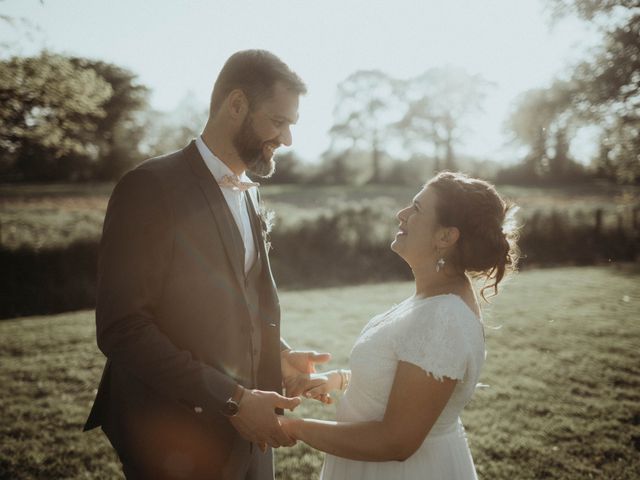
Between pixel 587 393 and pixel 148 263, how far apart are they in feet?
21.9

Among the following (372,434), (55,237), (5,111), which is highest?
(5,111)

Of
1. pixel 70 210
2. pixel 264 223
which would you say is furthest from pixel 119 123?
pixel 264 223

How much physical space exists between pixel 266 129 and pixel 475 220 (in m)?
1.32

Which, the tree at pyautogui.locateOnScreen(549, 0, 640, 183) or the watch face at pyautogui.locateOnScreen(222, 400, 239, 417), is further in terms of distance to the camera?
the tree at pyautogui.locateOnScreen(549, 0, 640, 183)

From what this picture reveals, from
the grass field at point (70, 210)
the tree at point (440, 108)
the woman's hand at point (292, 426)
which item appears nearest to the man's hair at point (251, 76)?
the woman's hand at point (292, 426)

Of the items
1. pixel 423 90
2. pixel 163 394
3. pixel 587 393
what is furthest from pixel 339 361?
pixel 423 90

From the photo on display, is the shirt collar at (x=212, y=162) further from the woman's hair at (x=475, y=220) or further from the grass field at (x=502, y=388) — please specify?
the grass field at (x=502, y=388)

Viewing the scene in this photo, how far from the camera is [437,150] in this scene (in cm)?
5178

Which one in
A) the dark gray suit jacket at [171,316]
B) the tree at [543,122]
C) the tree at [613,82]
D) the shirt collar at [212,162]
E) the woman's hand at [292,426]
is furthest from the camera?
the tree at [543,122]

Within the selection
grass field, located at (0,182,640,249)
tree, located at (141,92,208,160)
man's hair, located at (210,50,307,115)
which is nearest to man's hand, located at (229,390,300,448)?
man's hair, located at (210,50,307,115)

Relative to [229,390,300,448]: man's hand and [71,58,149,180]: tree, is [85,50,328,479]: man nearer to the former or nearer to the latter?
[229,390,300,448]: man's hand

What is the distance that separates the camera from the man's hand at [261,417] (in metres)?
2.21

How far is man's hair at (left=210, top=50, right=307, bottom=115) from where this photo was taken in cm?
274

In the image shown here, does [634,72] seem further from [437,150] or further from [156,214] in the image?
[437,150]
